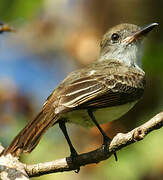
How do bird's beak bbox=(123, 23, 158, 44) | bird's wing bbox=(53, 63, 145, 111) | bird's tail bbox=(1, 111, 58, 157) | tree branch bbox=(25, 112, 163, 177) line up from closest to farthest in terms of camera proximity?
tree branch bbox=(25, 112, 163, 177) → bird's tail bbox=(1, 111, 58, 157) → bird's wing bbox=(53, 63, 145, 111) → bird's beak bbox=(123, 23, 158, 44)

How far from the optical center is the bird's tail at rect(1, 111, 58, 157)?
4410 mm

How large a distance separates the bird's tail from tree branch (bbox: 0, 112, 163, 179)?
8 centimetres

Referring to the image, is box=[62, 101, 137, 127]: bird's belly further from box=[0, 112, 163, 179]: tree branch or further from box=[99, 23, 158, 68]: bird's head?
box=[99, 23, 158, 68]: bird's head

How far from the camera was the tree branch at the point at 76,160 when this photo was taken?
400 cm

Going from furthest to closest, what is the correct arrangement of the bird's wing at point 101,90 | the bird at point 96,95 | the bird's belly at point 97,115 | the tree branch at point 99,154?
the bird's belly at point 97,115, the bird's wing at point 101,90, the bird at point 96,95, the tree branch at point 99,154

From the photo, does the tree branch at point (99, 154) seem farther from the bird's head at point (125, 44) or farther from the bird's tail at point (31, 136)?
the bird's head at point (125, 44)

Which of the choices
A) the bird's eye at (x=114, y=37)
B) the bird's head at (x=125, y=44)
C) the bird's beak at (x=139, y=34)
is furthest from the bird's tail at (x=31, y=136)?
the bird's eye at (x=114, y=37)

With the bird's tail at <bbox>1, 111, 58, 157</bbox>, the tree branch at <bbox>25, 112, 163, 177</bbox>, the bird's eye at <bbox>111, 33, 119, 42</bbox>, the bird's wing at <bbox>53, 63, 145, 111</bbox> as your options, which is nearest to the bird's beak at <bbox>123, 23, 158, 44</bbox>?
the bird's eye at <bbox>111, 33, 119, 42</bbox>

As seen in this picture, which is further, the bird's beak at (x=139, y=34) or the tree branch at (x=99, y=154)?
the bird's beak at (x=139, y=34)

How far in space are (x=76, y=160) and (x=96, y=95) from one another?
73 centimetres

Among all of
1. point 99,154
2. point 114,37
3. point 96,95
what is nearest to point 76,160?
point 99,154

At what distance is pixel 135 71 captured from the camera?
5871 millimetres

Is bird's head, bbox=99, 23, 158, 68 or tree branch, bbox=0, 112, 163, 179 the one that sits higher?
bird's head, bbox=99, 23, 158, 68

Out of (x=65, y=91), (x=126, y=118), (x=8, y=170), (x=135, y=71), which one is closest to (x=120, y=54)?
(x=135, y=71)
